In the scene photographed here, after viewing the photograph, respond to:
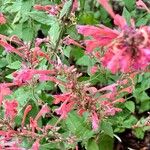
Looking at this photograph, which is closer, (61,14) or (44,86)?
(61,14)

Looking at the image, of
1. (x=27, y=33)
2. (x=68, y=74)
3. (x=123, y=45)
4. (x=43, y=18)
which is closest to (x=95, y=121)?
(x=68, y=74)

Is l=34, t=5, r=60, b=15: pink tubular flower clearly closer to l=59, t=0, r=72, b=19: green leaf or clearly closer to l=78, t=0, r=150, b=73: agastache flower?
l=59, t=0, r=72, b=19: green leaf

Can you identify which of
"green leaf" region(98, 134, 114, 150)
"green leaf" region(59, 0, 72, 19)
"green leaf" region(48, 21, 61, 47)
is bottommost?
"green leaf" region(98, 134, 114, 150)

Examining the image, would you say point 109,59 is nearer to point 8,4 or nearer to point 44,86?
point 44,86

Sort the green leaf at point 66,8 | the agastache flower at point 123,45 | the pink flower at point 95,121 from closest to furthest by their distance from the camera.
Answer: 1. the agastache flower at point 123,45
2. the pink flower at point 95,121
3. the green leaf at point 66,8

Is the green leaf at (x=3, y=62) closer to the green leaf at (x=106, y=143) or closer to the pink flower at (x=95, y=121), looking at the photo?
the green leaf at (x=106, y=143)

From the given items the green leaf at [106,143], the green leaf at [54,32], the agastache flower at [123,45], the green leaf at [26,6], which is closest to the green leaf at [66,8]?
the green leaf at [54,32]

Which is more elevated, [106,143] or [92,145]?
[92,145]

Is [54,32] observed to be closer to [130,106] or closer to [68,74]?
[68,74]

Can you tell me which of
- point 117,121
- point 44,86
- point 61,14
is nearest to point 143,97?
point 117,121

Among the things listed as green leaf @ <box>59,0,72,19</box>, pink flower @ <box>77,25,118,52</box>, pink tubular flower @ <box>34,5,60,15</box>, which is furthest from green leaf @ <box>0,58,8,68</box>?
pink flower @ <box>77,25,118,52</box>

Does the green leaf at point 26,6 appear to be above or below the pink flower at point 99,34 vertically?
below
